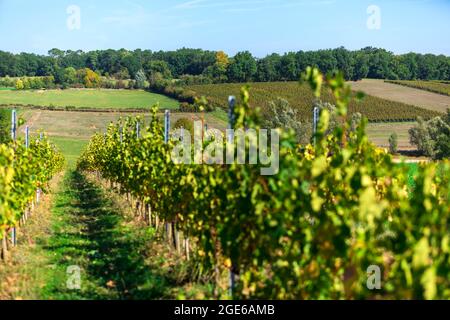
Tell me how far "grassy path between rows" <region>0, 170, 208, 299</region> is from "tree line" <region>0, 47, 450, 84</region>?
77645mm

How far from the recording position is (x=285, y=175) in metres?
5.08

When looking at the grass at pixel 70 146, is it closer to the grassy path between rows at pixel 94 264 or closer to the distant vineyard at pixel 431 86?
the grassy path between rows at pixel 94 264

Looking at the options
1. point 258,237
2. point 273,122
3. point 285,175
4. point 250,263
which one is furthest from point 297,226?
point 273,122

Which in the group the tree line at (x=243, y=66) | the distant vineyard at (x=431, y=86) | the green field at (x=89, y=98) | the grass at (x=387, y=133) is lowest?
the grass at (x=387, y=133)

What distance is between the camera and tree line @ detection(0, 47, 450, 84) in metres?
91.8

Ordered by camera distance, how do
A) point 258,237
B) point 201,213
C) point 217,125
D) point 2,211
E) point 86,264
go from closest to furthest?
1. point 258,237
2. point 201,213
3. point 2,211
4. point 86,264
5. point 217,125

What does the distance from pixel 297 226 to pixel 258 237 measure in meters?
0.85

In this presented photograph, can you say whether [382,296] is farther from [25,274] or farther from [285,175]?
[25,274]

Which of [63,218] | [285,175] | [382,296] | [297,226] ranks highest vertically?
[285,175]

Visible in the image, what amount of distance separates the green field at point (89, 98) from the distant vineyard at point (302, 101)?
21.5 feet

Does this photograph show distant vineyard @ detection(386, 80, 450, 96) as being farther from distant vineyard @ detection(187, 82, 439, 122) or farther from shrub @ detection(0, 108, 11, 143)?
shrub @ detection(0, 108, 11, 143)

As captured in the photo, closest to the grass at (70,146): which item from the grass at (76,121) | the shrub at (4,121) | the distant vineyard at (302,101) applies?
the grass at (76,121)

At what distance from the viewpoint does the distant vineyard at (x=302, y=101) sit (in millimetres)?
63656

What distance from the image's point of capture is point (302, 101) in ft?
230
